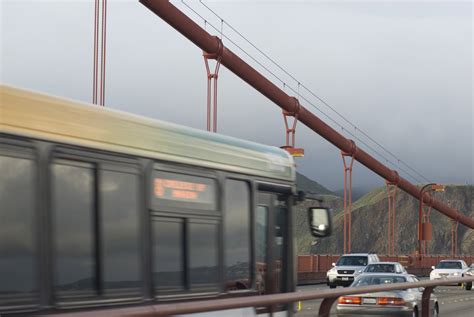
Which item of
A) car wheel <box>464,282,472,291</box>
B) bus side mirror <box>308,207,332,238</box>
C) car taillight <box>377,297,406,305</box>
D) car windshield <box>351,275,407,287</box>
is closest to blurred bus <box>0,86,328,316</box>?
bus side mirror <box>308,207,332,238</box>

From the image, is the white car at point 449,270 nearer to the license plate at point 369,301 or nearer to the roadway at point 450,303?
the roadway at point 450,303

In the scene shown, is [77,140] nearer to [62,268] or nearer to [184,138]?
[62,268]

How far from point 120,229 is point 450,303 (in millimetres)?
4449

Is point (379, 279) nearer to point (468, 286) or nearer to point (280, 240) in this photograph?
point (468, 286)

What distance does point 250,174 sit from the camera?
1106 cm

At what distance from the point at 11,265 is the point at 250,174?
415 centimetres

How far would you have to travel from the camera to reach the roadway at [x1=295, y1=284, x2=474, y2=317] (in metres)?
8.23

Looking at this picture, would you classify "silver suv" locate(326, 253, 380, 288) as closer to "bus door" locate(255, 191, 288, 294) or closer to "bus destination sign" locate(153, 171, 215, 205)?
"bus door" locate(255, 191, 288, 294)

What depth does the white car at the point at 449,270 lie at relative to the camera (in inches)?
2094

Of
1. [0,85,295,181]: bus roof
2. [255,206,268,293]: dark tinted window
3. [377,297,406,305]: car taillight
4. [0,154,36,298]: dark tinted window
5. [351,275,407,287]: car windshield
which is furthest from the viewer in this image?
[351,275,407,287]: car windshield

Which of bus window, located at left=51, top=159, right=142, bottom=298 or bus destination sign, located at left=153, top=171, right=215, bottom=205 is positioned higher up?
bus destination sign, located at left=153, top=171, right=215, bottom=205

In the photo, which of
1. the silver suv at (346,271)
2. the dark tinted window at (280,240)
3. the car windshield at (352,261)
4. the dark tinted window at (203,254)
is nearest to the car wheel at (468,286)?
the dark tinted window at (280,240)

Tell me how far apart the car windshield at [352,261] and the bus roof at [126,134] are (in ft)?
128

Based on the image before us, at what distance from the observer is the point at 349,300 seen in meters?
9.12
